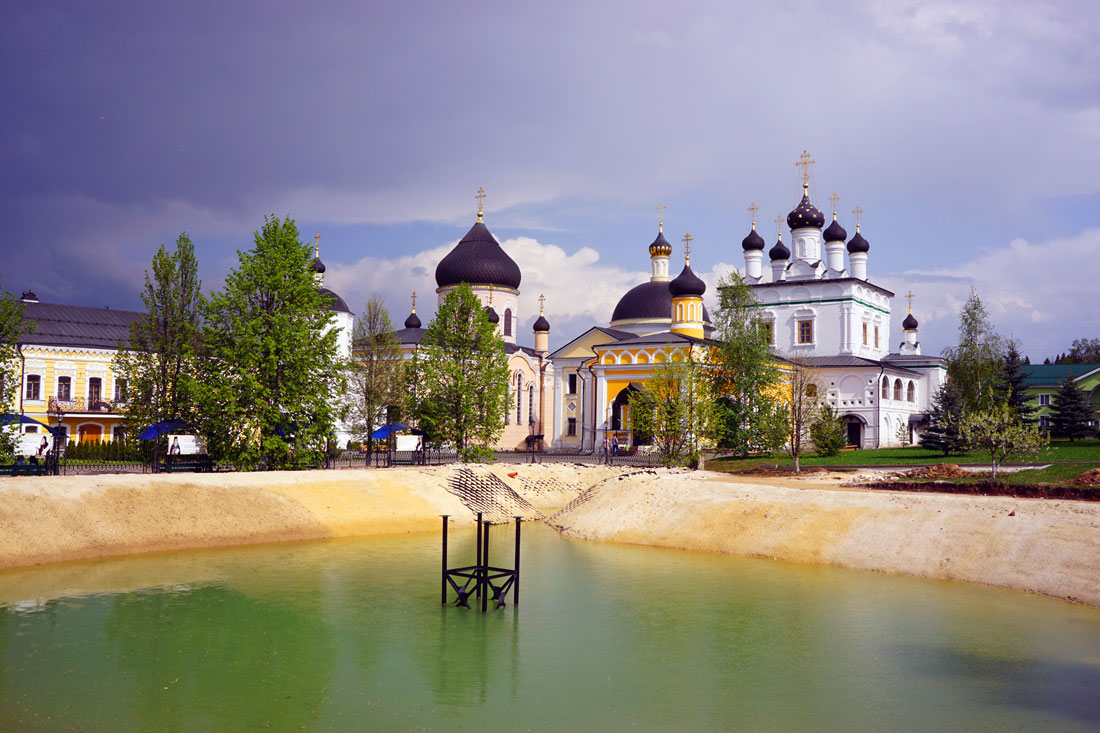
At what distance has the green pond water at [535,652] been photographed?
9.63 meters

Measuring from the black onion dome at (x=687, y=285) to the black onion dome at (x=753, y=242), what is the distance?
9.40 meters

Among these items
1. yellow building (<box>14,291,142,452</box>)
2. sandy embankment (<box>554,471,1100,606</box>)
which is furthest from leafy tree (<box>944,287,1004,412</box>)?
yellow building (<box>14,291,142,452</box>)

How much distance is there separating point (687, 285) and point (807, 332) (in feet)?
35.3

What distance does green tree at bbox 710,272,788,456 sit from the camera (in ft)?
117

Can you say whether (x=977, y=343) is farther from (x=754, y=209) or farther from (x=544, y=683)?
(x=544, y=683)

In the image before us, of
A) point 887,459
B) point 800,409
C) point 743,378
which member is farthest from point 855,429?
point 800,409

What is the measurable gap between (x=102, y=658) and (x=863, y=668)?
9558mm

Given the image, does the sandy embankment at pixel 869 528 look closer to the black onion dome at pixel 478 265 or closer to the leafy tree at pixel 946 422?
the leafy tree at pixel 946 422

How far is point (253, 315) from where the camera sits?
27125 millimetres

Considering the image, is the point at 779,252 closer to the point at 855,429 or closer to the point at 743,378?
the point at 855,429

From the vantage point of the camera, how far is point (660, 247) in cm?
5353

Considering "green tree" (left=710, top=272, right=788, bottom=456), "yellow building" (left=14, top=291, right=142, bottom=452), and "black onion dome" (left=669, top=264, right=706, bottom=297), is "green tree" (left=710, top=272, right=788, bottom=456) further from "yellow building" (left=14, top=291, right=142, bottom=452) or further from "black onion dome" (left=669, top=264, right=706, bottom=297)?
"yellow building" (left=14, top=291, right=142, bottom=452)

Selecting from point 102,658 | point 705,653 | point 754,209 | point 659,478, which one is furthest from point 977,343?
point 102,658

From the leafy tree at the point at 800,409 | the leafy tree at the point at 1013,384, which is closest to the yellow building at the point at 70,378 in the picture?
the leafy tree at the point at 800,409
